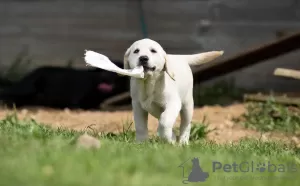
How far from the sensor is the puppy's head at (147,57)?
4.84m

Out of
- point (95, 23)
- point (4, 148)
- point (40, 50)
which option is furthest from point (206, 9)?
point (4, 148)

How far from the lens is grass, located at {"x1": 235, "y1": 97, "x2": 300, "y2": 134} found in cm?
730

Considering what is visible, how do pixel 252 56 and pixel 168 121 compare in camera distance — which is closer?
pixel 168 121

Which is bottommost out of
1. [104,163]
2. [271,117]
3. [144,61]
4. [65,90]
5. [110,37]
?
[271,117]

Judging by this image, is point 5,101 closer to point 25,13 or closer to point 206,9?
point 25,13

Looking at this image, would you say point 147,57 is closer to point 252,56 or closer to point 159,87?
point 159,87

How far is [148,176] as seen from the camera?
322 cm

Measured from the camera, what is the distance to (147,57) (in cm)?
483

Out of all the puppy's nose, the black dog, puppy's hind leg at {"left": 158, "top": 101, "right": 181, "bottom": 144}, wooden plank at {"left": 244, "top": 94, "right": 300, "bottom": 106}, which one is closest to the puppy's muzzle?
the puppy's nose

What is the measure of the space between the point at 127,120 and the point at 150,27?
178 inches

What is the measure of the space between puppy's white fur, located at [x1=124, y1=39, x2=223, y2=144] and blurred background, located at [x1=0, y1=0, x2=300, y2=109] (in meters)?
3.87

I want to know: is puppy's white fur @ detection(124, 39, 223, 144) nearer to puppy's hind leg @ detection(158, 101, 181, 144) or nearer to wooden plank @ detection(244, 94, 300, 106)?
puppy's hind leg @ detection(158, 101, 181, 144)

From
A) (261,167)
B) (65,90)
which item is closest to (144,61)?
(261,167)

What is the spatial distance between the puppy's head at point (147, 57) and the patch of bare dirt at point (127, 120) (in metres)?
1.35
